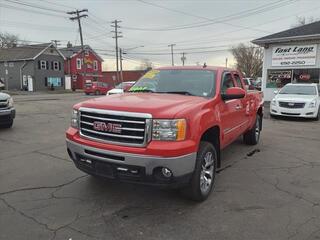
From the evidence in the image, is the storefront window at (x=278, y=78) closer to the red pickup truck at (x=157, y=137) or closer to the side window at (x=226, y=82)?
the side window at (x=226, y=82)

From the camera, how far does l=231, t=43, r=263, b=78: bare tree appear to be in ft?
243

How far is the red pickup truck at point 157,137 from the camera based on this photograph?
3.67 m

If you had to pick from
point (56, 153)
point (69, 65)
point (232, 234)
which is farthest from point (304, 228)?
point (69, 65)

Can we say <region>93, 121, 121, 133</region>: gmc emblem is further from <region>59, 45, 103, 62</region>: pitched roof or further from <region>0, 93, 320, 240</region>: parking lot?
<region>59, 45, 103, 62</region>: pitched roof

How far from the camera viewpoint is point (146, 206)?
4.16m

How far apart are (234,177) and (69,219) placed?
2.83 metres

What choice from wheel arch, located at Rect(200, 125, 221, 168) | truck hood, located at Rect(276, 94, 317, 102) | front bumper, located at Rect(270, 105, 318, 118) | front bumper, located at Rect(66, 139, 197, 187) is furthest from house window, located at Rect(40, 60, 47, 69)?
front bumper, located at Rect(66, 139, 197, 187)

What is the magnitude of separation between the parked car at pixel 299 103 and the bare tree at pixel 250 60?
203 ft

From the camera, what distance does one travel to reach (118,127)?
3.85m

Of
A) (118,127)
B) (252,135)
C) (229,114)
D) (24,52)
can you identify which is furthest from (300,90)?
(24,52)

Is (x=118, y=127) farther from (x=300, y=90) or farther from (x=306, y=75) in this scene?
(x=306, y=75)

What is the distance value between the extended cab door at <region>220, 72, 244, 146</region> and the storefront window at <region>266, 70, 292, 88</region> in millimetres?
15620

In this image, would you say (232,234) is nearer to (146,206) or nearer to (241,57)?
(146,206)

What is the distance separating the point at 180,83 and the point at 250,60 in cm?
7332
